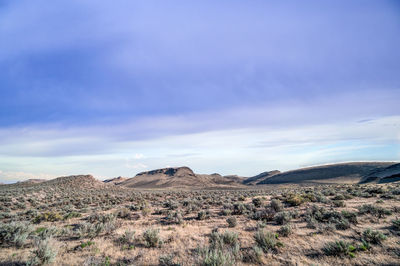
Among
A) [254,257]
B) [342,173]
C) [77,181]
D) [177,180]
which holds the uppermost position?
[254,257]

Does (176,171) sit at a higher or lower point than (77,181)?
lower

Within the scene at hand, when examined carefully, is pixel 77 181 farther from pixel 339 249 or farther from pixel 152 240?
pixel 339 249

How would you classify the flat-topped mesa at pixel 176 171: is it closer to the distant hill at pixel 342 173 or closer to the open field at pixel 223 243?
the distant hill at pixel 342 173

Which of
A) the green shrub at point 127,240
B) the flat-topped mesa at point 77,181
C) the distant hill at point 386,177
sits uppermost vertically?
the green shrub at point 127,240

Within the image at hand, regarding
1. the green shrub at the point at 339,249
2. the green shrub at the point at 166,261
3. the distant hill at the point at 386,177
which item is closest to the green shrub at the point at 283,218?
the green shrub at the point at 339,249

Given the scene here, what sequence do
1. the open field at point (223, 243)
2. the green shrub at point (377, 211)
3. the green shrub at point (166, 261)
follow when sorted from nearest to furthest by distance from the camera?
the green shrub at point (166, 261) < the open field at point (223, 243) < the green shrub at point (377, 211)

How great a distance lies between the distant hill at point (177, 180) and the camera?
89.1 m

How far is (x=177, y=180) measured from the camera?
94312mm

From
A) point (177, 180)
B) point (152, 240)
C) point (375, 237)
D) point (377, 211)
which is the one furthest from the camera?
point (177, 180)

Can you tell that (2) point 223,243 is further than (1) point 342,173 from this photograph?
No

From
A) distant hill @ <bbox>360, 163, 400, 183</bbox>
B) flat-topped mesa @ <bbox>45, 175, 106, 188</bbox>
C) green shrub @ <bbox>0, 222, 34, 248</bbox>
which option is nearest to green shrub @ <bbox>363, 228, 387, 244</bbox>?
green shrub @ <bbox>0, 222, 34, 248</bbox>

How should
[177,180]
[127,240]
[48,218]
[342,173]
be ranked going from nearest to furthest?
[127,240], [48,218], [342,173], [177,180]

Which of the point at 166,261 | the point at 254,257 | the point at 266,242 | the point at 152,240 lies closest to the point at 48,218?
the point at 152,240

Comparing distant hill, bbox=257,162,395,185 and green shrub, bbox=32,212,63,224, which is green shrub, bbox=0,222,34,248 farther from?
distant hill, bbox=257,162,395,185
